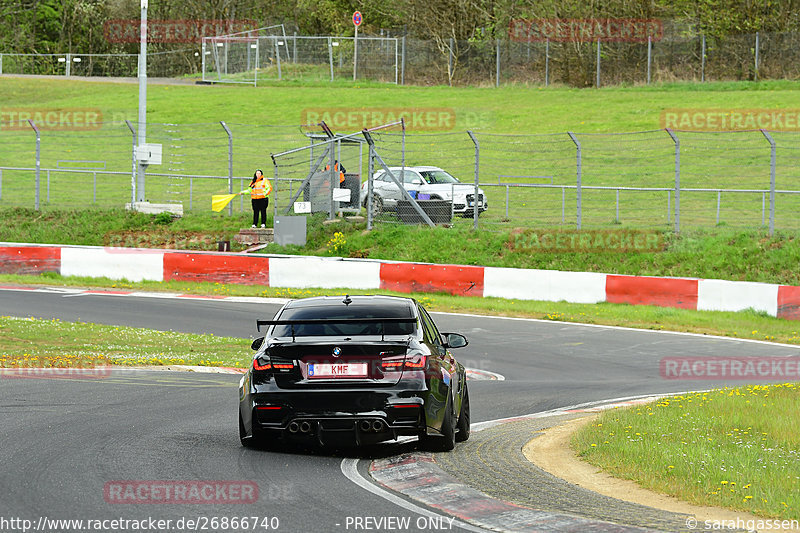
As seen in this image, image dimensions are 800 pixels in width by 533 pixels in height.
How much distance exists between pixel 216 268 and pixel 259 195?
3500 millimetres

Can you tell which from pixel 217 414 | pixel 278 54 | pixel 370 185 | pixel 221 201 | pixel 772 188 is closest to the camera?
pixel 217 414

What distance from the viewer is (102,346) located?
16625 millimetres

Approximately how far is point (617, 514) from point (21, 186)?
1431 inches

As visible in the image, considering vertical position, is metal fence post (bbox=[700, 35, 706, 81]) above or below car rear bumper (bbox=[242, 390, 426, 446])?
above

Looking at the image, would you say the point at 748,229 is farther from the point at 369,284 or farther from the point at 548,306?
the point at 369,284

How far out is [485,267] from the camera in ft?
80.3

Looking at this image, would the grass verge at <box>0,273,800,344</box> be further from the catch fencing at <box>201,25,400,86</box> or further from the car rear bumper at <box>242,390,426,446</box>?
the catch fencing at <box>201,25,400,86</box>

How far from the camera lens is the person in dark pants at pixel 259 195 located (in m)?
29.0

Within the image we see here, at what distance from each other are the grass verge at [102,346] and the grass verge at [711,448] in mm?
6949

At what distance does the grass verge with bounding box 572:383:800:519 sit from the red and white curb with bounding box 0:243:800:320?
9.74 metres

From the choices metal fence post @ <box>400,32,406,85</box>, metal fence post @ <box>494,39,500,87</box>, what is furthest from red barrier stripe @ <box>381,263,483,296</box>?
metal fence post @ <box>400,32,406,85</box>

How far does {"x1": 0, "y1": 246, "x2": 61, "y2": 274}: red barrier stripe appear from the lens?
27.2 meters

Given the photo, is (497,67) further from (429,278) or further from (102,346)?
(102,346)

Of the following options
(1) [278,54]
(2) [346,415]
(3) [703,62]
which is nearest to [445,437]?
(2) [346,415]
